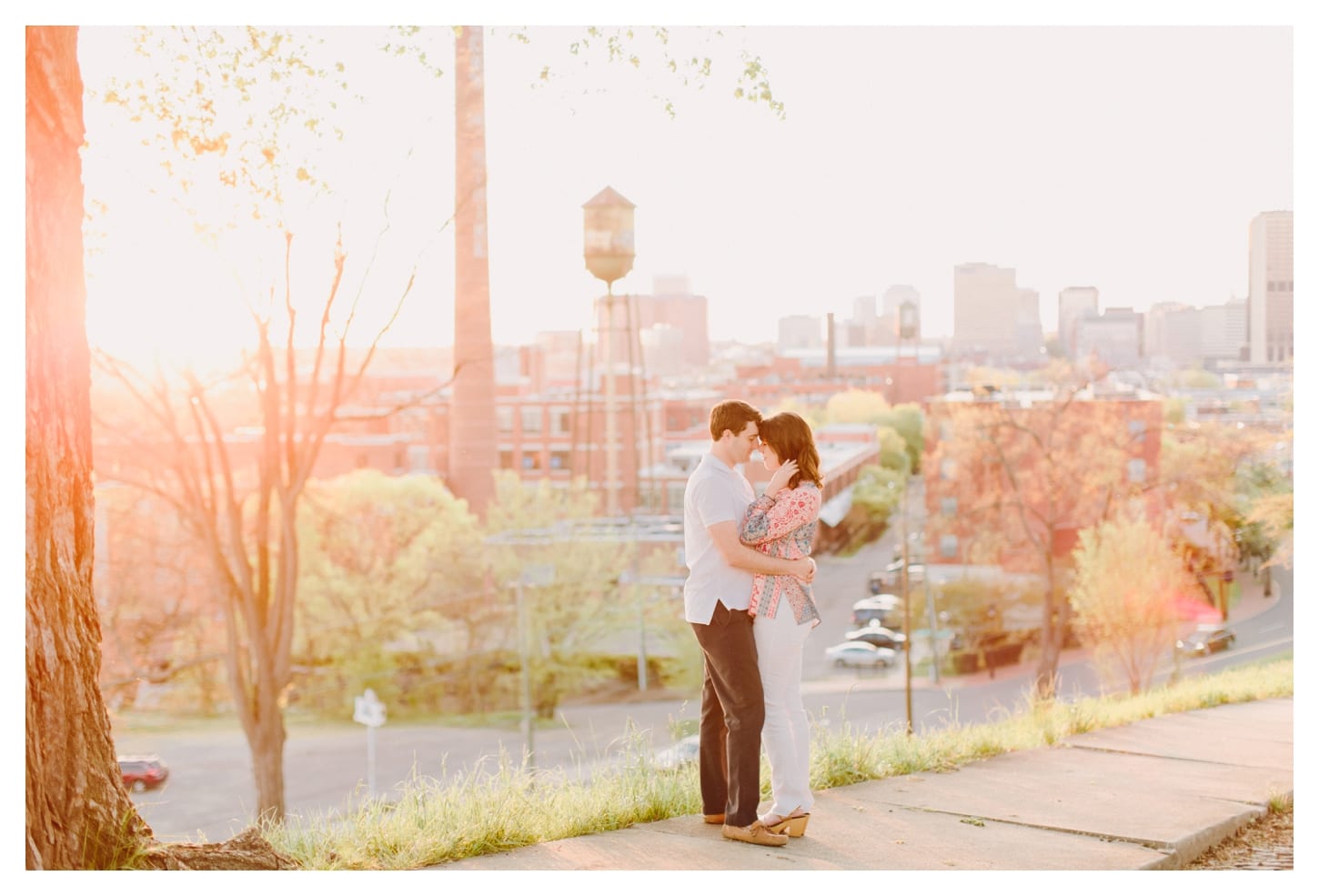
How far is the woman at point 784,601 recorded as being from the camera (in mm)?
4094

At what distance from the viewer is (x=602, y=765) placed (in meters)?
5.07

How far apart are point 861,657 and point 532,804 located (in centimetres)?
3025

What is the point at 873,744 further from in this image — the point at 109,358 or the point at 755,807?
the point at 109,358

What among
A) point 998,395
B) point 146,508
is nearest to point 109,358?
point 146,508

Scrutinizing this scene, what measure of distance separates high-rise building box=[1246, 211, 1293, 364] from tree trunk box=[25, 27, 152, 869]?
Result: 6.00 meters

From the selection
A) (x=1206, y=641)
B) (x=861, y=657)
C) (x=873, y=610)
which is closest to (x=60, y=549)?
(x=1206, y=641)

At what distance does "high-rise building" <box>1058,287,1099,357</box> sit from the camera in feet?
71.5

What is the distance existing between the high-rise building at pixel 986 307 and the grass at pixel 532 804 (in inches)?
731

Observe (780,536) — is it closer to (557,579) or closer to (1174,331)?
(1174,331)

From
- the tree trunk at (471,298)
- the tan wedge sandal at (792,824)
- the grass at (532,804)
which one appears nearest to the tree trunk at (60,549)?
the grass at (532,804)

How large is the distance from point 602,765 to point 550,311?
99.8ft

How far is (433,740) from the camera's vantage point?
28.4 metres

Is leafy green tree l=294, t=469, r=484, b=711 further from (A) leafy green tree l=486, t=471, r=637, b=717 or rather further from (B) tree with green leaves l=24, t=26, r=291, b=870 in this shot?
(B) tree with green leaves l=24, t=26, r=291, b=870
